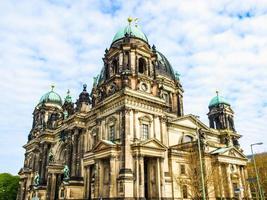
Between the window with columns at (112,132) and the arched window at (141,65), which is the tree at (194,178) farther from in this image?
the arched window at (141,65)

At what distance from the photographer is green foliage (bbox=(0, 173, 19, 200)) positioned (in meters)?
77.9

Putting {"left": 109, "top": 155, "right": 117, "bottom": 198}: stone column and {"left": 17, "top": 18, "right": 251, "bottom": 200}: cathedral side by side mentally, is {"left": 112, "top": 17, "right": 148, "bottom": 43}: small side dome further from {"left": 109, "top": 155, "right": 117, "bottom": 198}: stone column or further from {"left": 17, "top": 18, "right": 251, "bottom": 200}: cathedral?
{"left": 109, "top": 155, "right": 117, "bottom": 198}: stone column

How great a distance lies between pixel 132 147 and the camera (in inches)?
1323

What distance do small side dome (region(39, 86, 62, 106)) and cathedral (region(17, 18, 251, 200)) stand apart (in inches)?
→ 441

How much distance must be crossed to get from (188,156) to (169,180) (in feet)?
14.4

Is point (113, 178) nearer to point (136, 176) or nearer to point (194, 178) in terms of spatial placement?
point (136, 176)

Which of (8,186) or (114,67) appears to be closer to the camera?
(114,67)

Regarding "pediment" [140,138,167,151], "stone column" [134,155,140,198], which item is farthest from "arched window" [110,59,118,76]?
"stone column" [134,155,140,198]

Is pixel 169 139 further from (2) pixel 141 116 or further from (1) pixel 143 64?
(1) pixel 143 64

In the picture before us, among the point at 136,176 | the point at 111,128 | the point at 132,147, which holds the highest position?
the point at 111,128

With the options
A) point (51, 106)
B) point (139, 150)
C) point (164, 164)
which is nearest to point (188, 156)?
point (164, 164)

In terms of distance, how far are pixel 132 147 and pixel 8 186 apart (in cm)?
6177

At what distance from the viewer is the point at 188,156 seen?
37781mm

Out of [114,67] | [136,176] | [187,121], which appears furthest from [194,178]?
[114,67]
